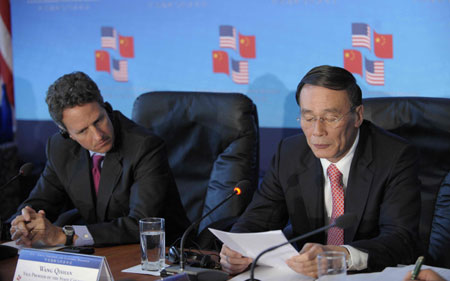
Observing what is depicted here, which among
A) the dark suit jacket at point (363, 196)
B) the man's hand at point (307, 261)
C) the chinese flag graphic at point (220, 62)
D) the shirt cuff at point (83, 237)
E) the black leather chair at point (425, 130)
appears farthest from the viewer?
the chinese flag graphic at point (220, 62)

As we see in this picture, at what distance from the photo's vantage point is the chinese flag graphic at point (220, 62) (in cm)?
379

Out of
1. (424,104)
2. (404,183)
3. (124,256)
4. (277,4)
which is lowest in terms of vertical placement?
(124,256)

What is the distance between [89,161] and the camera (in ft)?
9.58

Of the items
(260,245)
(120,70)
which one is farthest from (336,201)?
(120,70)

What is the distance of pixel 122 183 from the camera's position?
9.20 ft

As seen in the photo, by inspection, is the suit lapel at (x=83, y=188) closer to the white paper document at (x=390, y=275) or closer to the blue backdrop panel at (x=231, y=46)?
the blue backdrop panel at (x=231, y=46)

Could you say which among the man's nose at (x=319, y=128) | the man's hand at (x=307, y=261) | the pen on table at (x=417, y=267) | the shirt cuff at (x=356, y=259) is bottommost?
the shirt cuff at (x=356, y=259)

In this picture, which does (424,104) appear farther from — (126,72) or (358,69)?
(126,72)

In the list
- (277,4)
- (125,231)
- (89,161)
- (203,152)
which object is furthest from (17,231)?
(277,4)

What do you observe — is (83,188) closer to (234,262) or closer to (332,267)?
(234,262)

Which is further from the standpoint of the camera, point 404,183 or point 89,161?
point 89,161

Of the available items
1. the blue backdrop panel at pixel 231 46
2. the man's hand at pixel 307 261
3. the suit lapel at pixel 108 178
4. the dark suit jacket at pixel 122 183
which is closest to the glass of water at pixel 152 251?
the man's hand at pixel 307 261

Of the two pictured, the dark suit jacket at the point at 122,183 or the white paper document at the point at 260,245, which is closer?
the white paper document at the point at 260,245

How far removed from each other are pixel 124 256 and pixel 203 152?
3.35ft
